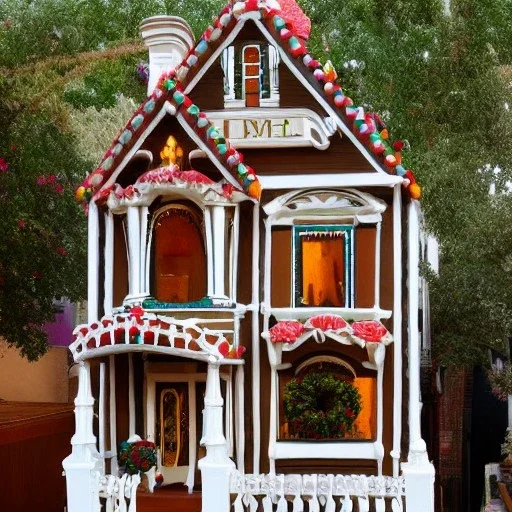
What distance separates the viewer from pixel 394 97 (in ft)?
85.9

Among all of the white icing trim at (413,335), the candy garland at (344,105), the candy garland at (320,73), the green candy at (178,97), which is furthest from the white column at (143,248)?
the white icing trim at (413,335)

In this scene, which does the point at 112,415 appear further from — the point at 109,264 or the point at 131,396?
the point at 109,264

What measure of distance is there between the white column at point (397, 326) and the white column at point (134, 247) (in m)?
4.56

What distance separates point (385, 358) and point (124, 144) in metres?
6.05

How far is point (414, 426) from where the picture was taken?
1698 centimetres

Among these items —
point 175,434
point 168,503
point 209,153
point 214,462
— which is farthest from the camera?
point 175,434

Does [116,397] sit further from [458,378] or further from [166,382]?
[458,378]

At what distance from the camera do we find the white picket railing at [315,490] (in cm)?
1558

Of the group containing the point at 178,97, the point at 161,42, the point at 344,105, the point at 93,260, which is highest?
the point at 161,42

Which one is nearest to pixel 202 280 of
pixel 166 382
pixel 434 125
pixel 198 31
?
pixel 166 382

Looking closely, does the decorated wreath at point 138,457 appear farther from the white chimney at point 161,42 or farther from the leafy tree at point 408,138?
the leafy tree at point 408,138

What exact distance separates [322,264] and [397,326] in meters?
1.75

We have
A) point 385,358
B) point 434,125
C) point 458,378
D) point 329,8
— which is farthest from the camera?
point 329,8

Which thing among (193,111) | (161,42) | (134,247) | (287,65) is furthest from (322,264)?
(161,42)
